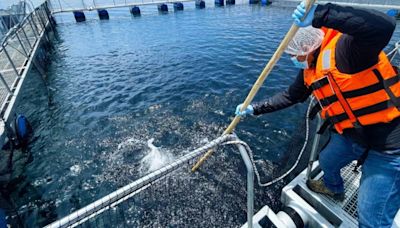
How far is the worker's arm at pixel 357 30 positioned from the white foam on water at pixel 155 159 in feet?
16.0

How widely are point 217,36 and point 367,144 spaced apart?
17.6 meters

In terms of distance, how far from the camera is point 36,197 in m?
5.46

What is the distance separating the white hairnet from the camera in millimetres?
2807

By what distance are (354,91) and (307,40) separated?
0.86m

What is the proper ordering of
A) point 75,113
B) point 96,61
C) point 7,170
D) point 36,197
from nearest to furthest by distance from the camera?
1. point 36,197
2. point 7,170
3. point 75,113
4. point 96,61

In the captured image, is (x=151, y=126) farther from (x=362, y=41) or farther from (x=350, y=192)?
(x=362, y=41)

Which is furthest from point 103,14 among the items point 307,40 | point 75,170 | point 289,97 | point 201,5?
point 307,40

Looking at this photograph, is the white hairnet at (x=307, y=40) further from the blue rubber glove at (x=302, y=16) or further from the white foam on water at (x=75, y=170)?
the white foam on water at (x=75, y=170)

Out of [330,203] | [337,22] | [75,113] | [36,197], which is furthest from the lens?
[75,113]

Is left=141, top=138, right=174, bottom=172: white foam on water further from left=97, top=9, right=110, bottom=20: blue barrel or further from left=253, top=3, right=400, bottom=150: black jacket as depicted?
left=97, top=9, right=110, bottom=20: blue barrel

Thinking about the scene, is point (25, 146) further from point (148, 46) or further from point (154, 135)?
point (148, 46)

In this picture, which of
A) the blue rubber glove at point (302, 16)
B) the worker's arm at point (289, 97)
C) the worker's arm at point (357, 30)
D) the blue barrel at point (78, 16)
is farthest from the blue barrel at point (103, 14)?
the worker's arm at point (357, 30)

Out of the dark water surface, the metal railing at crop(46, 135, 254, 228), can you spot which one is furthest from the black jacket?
the dark water surface

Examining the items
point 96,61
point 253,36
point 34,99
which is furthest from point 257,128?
point 253,36
